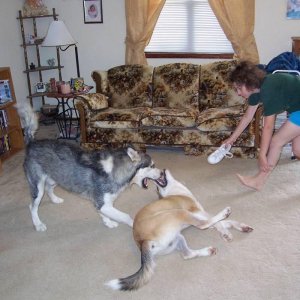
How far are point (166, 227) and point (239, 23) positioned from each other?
11.5 feet

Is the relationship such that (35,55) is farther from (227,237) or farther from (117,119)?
(227,237)

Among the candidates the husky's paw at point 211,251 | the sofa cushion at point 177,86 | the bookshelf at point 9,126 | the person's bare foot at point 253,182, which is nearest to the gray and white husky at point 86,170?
the husky's paw at point 211,251

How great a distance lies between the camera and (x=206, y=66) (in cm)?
452

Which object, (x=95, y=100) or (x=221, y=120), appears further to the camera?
(x=95, y=100)

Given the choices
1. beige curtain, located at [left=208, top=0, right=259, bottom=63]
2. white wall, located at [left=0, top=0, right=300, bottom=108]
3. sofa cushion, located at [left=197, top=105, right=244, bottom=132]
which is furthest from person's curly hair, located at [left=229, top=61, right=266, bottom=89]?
white wall, located at [left=0, top=0, right=300, bottom=108]

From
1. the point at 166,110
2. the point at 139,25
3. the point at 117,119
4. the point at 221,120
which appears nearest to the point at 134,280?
the point at 221,120

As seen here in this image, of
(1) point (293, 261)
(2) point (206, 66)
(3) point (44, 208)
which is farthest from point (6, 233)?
(2) point (206, 66)

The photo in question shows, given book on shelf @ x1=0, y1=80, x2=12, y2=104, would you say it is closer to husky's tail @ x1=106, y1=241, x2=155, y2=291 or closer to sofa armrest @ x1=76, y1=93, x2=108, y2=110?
sofa armrest @ x1=76, y1=93, x2=108, y2=110

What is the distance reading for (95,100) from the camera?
434 centimetres

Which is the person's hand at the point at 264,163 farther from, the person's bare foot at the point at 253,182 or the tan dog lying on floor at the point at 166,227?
the tan dog lying on floor at the point at 166,227

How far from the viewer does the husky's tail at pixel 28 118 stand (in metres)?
2.60

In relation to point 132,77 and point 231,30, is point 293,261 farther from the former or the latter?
point 231,30

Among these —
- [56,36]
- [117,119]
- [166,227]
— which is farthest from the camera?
[56,36]

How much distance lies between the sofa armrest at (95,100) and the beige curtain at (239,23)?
6.21 ft
